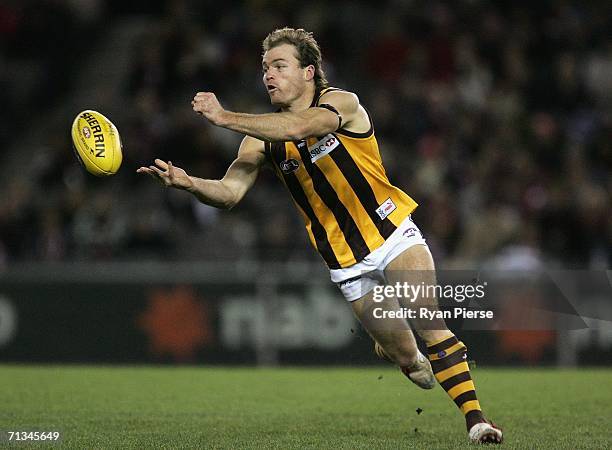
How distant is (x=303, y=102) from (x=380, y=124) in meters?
8.22

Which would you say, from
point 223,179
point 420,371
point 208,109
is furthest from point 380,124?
point 208,109

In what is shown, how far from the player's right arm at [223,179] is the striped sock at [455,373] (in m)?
1.54

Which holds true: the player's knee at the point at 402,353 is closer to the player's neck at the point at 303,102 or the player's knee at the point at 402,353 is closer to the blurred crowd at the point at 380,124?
the player's neck at the point at 303,102

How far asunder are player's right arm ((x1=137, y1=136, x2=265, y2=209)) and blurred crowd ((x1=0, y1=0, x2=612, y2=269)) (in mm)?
5972

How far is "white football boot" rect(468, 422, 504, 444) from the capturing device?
649cm

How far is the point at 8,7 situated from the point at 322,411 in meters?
11.4

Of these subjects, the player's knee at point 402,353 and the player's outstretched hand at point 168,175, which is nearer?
the player's outstretched hand at point 168,175

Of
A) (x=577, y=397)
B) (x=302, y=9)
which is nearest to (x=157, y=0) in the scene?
(x=302, y=9)

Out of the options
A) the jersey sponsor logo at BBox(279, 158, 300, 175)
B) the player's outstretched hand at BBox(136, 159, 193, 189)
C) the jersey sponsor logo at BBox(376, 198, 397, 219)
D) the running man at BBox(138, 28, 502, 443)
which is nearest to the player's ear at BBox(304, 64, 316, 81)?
the running man at BBox(138, 28, 502, 443)

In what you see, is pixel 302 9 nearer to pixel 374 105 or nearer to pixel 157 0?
pixel 374 105

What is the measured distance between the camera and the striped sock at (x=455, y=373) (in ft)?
22.1

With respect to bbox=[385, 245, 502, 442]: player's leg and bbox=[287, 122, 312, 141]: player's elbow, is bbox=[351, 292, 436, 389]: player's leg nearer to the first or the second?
bbox=[385, 245, 502, 442]: player's leg

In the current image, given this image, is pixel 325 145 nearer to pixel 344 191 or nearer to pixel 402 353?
pixel 344 191

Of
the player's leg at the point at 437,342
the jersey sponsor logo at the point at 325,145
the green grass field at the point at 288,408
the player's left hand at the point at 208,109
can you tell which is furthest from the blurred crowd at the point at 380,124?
the player's left hand at the point at 208,109
